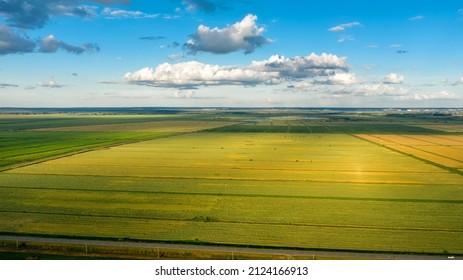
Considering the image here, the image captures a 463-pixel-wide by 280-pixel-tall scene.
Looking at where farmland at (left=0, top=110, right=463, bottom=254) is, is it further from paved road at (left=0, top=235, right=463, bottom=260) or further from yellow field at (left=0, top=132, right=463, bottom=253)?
paved road at (left=0, top=235, right=463, bottom=260)

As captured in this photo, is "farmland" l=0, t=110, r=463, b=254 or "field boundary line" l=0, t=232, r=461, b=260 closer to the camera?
"field boundary line" l=0, t=232, r=461, b=260

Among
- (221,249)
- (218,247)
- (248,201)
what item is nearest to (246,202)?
(248,201)

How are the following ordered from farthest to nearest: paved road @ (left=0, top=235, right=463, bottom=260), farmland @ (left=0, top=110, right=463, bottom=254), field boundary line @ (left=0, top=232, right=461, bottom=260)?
farmland @ (left=0, top=110, right=463, bottom=254)
field boundary line @ (left=0, top=232, right=461, bottom=260)
paved road @ (left=0, top=235, right=463, bottom=260)

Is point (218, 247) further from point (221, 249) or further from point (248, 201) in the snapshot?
point (248, 201)

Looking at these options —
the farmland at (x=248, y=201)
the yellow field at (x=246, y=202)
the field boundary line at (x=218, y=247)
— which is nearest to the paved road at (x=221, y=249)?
the field boundary line at (x=218, y=247)

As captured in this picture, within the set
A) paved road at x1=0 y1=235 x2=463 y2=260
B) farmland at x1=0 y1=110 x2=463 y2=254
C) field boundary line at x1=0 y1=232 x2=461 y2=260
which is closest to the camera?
paved road at x1=0 y1=235 x2=463 y2=260

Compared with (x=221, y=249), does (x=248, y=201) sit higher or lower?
higher

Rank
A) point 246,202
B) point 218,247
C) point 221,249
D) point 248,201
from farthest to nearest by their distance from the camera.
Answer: point 248,201
point 246,202
point 218,247
point 221,249

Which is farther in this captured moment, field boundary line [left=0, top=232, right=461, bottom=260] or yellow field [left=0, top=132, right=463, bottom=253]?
yellow field [left=0, top=132, right=463, bottom=253]

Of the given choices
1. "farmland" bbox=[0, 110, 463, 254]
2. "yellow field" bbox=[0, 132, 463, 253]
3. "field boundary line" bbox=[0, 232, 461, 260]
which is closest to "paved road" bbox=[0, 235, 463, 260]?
"field boundary line" bbox=[0, 232, 461, 260]

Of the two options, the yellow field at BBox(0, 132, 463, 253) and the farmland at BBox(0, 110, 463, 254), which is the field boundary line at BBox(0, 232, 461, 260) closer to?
the farmland at BBox(0, 110, 463, 254)

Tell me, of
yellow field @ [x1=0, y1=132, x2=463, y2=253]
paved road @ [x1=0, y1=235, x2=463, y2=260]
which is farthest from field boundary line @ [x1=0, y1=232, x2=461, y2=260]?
yellow field @ [x1=0, y1=132, x2=463, y2=253]

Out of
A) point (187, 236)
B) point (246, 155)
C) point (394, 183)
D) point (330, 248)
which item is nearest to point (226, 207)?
point (187, 236)
